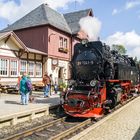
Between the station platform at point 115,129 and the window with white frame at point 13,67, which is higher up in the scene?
the window with white frame at point 13,67

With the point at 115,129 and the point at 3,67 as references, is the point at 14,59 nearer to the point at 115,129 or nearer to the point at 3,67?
the point at 3,67

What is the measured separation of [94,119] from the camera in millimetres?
11398

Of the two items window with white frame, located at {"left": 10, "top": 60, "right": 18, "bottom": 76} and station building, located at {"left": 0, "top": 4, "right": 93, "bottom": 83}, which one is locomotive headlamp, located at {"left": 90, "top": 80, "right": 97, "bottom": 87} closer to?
window with white frame, located at {"left": 10, "top": 60, "right": 18, "bottom": 76}

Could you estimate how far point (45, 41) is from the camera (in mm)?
25078

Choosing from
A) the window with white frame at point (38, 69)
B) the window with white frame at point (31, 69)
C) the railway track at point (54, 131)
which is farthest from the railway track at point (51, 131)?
the window with white frame at point (38, 69)

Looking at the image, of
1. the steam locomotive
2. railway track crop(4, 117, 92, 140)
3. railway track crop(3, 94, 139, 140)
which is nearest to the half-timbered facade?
the steam locomotive

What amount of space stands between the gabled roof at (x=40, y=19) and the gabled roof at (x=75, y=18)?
68cm

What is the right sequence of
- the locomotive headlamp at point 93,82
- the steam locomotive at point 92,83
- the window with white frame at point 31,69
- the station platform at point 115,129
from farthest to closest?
the window with white frame at point 31,69, the locomotive headlamp at point 93,82, the steam locomotive at point 92,83, the station platform at point 115,129

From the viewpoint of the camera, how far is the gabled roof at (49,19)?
26.3 m

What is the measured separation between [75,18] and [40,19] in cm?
618

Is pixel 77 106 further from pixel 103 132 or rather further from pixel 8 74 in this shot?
pixel 8 74

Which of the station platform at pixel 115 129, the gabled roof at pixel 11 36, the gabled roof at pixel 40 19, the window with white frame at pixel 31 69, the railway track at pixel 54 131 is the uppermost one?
the gabled roof at pixel 40 19

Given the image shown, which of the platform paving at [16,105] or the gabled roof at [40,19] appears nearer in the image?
the platform paving at [16,105]

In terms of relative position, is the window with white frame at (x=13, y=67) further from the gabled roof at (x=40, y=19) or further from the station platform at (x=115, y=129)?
the station platform at (x=115, y=129)
